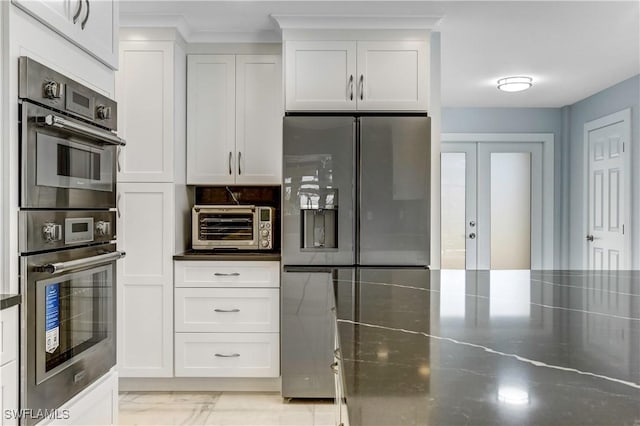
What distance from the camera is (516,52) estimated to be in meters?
3.46

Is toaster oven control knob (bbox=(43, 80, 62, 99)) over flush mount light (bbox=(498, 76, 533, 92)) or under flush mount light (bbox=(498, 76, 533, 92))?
under

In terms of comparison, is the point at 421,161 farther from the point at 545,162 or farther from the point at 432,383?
the point at 545,162

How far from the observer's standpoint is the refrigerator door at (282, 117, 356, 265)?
2.88m

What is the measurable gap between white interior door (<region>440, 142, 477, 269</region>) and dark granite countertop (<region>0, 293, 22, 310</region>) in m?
4.76

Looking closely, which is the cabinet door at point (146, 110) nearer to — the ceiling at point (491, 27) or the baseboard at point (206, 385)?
the ceiling at point (491, 27)

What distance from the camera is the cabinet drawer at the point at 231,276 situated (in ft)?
9.84

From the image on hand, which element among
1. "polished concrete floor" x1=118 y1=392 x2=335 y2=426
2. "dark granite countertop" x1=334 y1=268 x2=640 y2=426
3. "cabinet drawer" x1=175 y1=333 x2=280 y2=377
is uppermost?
"dark granite countertop" x1=334 y1=268 x2=640 y2=426

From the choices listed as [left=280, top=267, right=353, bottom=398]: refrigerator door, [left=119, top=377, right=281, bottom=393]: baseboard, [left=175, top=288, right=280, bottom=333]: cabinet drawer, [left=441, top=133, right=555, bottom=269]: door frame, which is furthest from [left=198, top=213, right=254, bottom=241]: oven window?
[left=441, top=133, right=555, bottom=269]: door frame

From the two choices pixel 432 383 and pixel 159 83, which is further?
pixel 159 83

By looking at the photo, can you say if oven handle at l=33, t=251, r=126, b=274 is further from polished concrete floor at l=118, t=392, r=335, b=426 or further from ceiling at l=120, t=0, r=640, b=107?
ceiling at l=120, t=0, r=640, b=107

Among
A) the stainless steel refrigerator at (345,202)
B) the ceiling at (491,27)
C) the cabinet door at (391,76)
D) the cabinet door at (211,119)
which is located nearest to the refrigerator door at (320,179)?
the stainless steel refrigerator at (345,202)

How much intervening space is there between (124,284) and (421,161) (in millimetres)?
1988

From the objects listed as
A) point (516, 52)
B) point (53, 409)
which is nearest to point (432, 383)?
point (53, 409)

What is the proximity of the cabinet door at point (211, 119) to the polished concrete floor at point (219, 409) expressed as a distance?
1.39 meters
